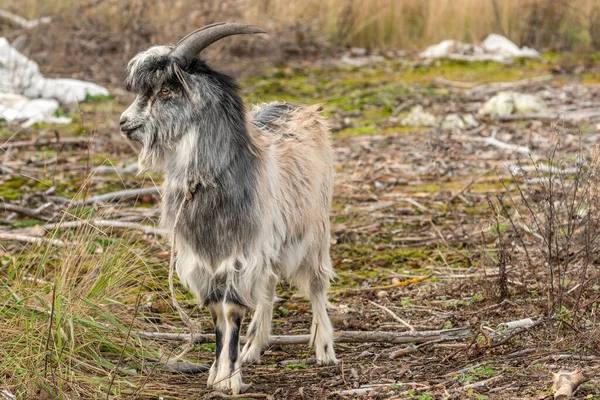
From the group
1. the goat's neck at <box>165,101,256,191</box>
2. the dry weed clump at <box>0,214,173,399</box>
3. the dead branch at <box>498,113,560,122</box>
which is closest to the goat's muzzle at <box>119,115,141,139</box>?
the goat's neck at <box>165,101,256,191</box>

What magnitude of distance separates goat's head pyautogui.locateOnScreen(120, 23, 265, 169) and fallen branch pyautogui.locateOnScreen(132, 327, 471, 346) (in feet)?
4.02

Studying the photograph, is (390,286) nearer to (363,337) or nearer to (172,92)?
(363,337)

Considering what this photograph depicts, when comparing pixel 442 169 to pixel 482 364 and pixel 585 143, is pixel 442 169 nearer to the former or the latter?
pixel 585 143

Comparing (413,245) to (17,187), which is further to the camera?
(17,187)

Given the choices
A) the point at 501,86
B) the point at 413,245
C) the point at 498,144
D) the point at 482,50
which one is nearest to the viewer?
the point at 413,245

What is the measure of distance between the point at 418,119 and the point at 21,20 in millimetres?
8067

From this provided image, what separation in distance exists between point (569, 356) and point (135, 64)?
9.09 ft

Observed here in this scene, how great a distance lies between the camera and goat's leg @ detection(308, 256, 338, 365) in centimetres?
559

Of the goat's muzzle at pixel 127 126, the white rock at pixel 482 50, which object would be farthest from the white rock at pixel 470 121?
the goat's muzzle at pixel 127 126

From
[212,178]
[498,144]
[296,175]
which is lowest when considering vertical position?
[498,144]

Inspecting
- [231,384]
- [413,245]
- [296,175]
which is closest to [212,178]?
[296,175]

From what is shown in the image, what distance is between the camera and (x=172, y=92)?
16.2ft

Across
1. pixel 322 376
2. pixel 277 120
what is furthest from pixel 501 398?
pixel 277 120

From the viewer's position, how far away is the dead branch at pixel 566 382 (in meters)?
A: 4.08
